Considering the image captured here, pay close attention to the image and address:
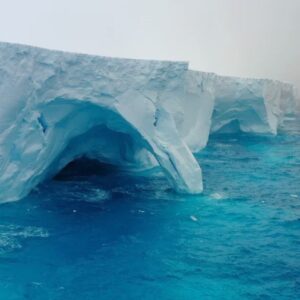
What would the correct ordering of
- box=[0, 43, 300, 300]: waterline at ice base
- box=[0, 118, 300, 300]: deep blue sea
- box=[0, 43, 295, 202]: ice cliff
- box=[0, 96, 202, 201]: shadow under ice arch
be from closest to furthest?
box=[0, 118, 300, 300]: deep blue sea
box=[0, 43, 300, 300]: waterline at ice base
box=[0, 43, 295, 202]: ice cliff
box=[0, 96, 202, 201]: shadow under ice arch

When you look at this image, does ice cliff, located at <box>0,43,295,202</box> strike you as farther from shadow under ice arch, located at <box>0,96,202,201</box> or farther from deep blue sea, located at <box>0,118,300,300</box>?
deep blue sea, located at <box>0,118,300,300</box>

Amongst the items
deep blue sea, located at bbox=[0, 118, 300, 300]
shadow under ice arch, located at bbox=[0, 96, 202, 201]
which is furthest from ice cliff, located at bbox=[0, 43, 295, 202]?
deep blue sea, located at bbox=[0, 118, 300, 300]

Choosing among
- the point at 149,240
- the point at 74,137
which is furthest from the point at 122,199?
the point at 149,240

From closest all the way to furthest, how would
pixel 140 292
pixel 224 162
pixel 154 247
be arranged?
pixel 140 292
pixel 154 247
pixel 224 162

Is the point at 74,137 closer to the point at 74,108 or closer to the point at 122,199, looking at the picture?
the point at 74,108

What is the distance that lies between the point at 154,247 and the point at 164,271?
784mm

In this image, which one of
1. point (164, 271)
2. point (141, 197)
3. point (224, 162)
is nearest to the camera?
point (164, 271)

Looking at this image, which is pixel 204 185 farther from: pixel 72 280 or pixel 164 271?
pixel 72 280

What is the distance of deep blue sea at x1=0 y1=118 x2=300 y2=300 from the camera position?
499cm

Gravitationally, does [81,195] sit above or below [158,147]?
below

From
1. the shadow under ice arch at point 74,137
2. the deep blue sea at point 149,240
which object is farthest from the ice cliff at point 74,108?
the deep blue sea at point 149,240

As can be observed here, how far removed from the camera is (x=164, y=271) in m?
5.39

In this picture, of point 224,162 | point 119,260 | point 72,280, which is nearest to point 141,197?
point 119,260

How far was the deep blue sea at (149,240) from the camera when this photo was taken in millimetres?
4988
